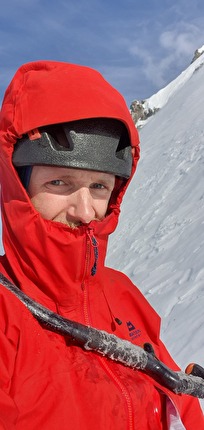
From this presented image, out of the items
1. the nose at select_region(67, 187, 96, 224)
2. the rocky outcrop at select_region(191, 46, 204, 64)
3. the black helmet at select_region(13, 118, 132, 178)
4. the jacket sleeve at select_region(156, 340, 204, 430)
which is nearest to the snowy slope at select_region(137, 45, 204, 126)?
the rocky outcrop at select_region(191, 46, 204, 64)

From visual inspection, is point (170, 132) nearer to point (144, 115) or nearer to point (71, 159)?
point (144, 115)

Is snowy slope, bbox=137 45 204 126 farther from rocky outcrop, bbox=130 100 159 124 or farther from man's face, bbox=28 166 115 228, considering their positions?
man's face, bbox=28 166 115 228

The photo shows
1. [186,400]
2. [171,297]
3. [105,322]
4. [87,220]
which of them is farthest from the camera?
[171,297]

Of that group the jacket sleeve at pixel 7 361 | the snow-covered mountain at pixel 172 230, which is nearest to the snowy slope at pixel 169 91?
the snow-covered mountain at pixel 172 230

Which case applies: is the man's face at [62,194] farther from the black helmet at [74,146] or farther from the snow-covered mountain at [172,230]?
the snow-covered mountain at [172,230]

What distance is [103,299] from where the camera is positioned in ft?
6.79

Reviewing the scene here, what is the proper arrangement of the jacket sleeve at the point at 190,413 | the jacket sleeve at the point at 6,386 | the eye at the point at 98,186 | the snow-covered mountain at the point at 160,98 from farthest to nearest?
the snow-covered mountain at the point at 160,98
the jacket sleeve at the point at 190,413
the eye at the point at 98,186
the jacket sleeve at the point at 6,386

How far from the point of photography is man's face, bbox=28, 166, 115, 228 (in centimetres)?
182

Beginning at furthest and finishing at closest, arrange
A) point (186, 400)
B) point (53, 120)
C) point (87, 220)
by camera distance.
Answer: point (186, 400), point (87, 220), point (53, 120)

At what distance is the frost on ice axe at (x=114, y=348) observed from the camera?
168 centimetres

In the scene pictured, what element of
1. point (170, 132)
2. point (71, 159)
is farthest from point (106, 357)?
point (170, 132)

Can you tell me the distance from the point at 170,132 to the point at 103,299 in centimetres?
2070

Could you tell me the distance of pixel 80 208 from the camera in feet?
6.02

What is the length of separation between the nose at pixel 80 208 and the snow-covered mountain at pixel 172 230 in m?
3.55
